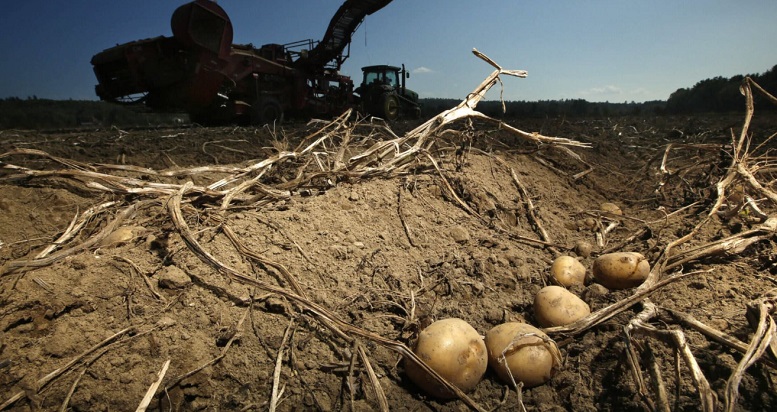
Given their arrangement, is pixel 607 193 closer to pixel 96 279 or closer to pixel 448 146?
pixel 448 146

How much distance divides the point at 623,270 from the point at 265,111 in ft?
35.6

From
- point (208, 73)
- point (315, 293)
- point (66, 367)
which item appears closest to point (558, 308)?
point (315, 293)

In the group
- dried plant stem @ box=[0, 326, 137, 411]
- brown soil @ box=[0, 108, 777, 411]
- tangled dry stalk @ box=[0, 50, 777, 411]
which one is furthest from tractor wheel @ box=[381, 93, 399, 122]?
dried plant stem @ box=[0, 326, 137, 411]

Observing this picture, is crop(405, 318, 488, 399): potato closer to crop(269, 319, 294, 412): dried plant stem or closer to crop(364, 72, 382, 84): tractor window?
crop(269, 319, 294, 412): dried plant stem

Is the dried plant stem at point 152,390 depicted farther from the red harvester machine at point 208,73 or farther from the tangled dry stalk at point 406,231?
the red harvester machine at point 208,73

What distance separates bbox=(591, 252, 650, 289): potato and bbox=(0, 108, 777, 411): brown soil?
12 centimetres

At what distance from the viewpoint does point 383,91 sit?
1478cm

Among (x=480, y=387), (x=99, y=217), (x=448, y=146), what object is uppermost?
(x=448, y=146)

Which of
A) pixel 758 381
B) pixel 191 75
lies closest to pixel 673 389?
pixel 758 381

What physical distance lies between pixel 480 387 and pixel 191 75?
9.90 meters

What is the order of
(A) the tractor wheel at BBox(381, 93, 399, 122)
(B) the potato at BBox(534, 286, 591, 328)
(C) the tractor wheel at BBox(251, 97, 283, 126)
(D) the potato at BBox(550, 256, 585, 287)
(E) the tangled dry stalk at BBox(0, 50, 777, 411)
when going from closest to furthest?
(E) the tangled dry stalk at BBox(0, 50, 777, 411)
(B) the potato at BBox(534, 286, 591, 328)
(D) the potato at BBox(550, 256, 585, 287)
(C) the tractor wheel at BBox(251, 97, 283, 126)
(A) the tractor wheel at BBox(381, 93, 399, 122)

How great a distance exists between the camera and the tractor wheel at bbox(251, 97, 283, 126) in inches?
434

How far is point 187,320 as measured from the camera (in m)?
1.59

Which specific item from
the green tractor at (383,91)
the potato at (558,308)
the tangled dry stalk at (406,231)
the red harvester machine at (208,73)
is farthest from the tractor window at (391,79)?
the potato at (558,308)
